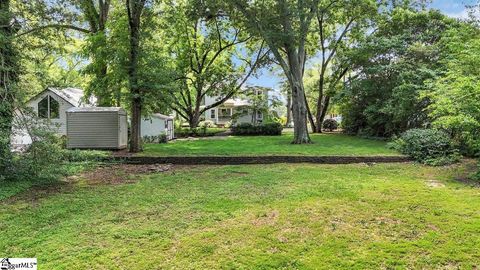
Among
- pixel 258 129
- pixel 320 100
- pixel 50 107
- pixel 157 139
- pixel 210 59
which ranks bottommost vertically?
pixel 157 139

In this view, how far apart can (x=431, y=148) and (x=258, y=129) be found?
13.2 m

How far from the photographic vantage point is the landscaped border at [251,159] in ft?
31.4

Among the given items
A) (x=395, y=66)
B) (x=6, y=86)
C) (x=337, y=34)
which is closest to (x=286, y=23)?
(x=395, y=66)

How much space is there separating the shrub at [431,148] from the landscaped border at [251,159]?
47 cm

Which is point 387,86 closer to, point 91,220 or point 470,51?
point 470,51

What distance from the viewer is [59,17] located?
370 inches

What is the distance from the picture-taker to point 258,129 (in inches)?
870

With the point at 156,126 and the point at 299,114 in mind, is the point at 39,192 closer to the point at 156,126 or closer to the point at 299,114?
the point at 299,114

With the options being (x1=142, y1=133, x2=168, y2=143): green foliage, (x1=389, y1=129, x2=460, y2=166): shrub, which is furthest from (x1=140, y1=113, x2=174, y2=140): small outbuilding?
(x1=389, y1=129, x2=460, y2=166): shrub

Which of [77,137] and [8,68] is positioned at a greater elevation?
[8,68]

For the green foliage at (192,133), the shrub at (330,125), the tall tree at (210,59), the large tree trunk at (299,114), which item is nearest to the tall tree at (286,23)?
the large tree trunk at (299,114)

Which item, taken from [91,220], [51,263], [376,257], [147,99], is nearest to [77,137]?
[147,99]

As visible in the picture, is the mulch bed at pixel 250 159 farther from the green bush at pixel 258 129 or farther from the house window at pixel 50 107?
the green bush at pixel 258 129

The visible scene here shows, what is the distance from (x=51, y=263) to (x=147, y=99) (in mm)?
8170
